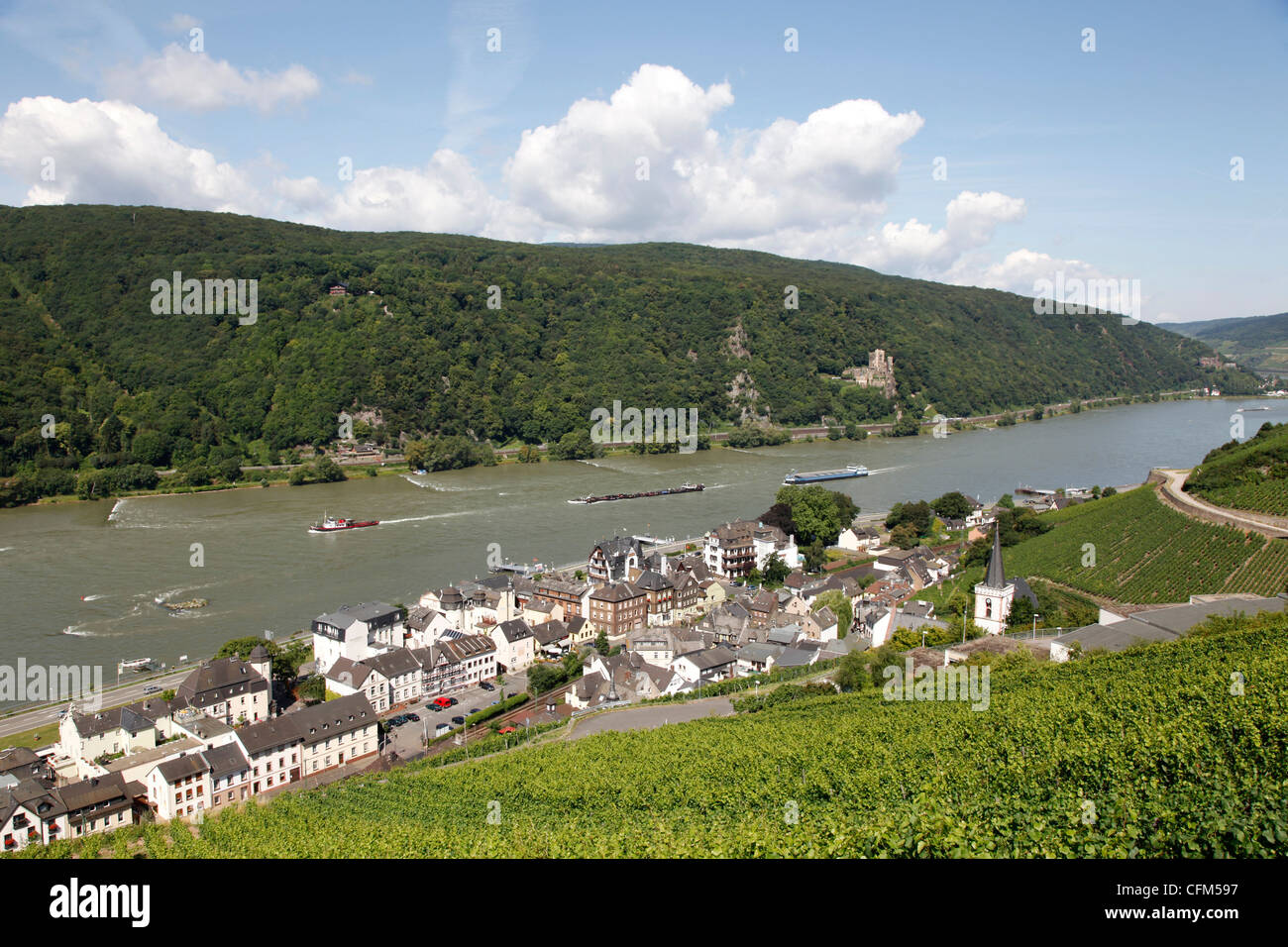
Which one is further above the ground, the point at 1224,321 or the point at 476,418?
the point at 1224,321

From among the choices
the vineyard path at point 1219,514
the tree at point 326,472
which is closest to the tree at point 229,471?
the tree at point 326,472

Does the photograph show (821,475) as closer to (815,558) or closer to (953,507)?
(953,507)

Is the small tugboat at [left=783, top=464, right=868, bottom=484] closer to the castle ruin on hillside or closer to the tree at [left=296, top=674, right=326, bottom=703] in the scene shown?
the tree at [left=296, top=674, right=326, bottom=703]

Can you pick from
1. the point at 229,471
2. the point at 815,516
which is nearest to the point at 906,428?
the point at 815,516

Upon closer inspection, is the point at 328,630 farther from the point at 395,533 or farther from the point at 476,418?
the point at 476,418

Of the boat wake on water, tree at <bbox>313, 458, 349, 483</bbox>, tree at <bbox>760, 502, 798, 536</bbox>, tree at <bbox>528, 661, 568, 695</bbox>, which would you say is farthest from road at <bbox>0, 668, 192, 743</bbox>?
tree at <bbox>313, 458, 349, 483</bbox>
